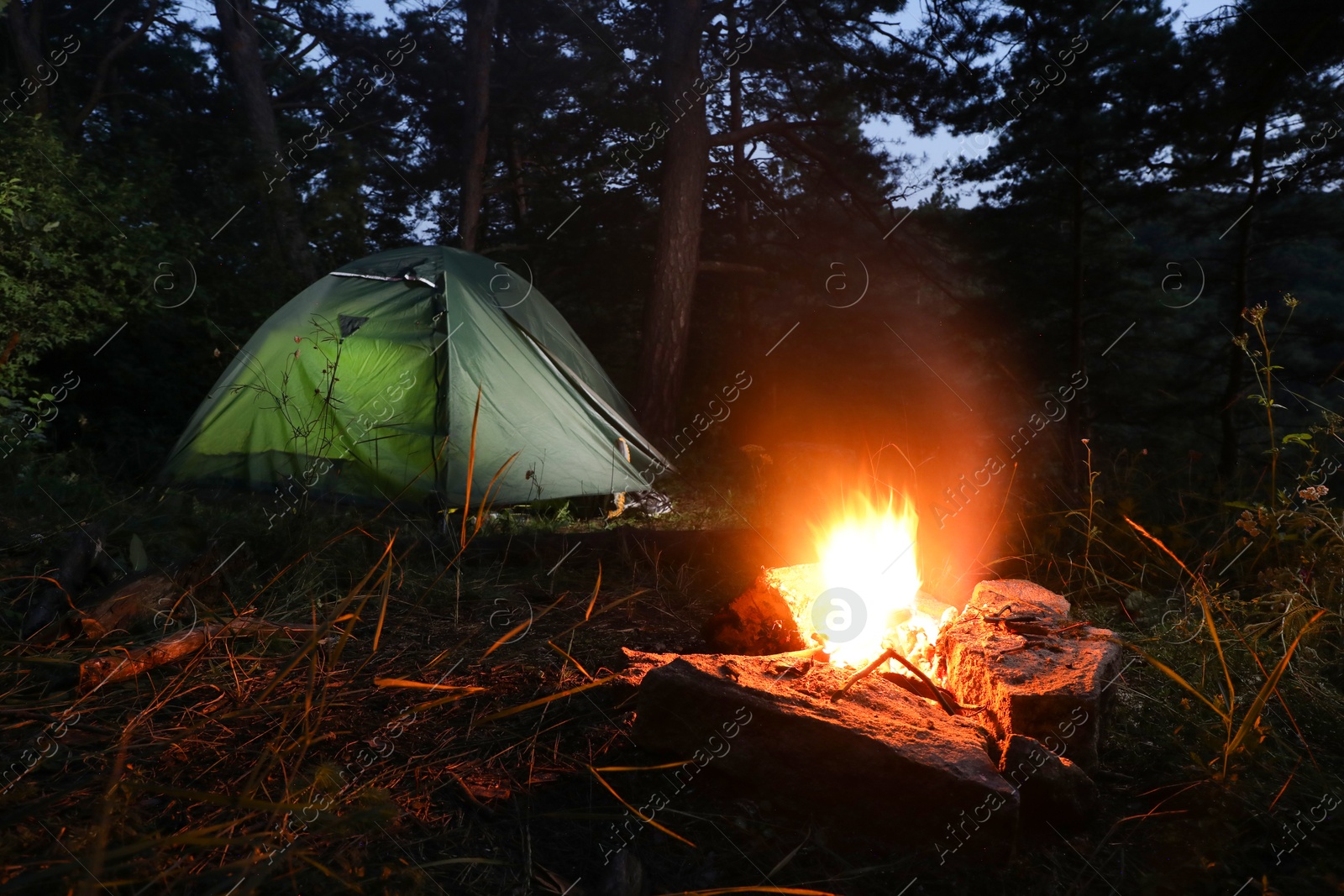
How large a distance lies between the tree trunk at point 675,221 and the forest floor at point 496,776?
593cm

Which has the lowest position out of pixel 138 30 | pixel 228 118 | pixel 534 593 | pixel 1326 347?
pixel 534 593

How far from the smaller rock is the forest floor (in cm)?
4

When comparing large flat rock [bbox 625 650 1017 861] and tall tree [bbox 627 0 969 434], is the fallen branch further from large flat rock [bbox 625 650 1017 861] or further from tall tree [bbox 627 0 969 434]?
tall tree [bbox 627 0 969 434]

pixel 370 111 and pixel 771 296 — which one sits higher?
pixel 370 111

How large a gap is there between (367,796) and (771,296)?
37.9 ft

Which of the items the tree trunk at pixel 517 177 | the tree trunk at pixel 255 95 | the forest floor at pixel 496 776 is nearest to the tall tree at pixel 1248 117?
the forest floor at pixel 496 776

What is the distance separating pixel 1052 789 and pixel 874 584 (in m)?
1.11

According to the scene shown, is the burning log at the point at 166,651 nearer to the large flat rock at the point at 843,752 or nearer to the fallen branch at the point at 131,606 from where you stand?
the fallen branch at the point at 131,606

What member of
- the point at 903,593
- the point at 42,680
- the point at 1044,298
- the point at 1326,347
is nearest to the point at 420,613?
the point at 42,680

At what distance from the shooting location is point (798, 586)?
2.79 meters

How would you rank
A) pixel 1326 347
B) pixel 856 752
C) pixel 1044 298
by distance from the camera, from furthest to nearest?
1. pixel 1044 298
2. pixel 1326 347
3. pixel 856 752

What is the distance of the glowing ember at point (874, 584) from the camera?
2.60 m

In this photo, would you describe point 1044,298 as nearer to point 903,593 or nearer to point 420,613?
point 903,593

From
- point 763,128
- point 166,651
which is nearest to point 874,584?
point 166,651
